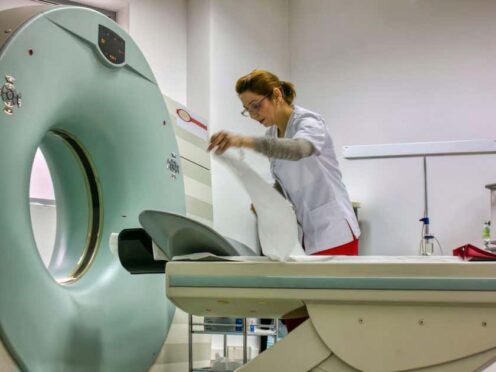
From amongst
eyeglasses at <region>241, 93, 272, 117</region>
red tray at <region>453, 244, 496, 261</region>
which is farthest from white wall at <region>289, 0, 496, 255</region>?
red tray at <region>453, 244, 496, 261</region>

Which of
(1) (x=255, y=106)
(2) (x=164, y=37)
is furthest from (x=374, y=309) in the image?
(2) (x=164, y=37)

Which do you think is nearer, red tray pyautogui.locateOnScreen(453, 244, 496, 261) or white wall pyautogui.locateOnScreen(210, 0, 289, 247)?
red tray pyautogui.locateOnScreen(453, 244, 496, 261)

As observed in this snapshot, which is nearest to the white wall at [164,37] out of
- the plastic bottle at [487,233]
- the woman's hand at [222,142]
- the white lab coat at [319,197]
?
the white lab coat at [319,197]

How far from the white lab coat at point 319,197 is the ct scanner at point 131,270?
14.0 inches

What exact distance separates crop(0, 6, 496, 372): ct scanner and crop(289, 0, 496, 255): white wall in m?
1.96

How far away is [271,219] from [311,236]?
0.93 metres

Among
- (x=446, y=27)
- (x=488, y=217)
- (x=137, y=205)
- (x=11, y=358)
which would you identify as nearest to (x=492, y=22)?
(x=446, y=27)

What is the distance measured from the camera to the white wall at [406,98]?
3543 millimetres

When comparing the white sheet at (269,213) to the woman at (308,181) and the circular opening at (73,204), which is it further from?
the woman at (308,181)

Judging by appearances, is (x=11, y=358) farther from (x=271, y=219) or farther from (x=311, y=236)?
(x=311, y=236)

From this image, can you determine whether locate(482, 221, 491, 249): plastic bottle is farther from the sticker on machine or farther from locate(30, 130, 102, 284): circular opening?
locate(30, 130, 102, 284): circular opening

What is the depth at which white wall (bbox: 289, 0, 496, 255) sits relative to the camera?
3.54 meters

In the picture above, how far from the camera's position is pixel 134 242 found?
1.32m

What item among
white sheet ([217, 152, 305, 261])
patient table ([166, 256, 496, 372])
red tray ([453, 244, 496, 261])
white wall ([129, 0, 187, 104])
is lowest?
patient table ([166, 256, 496, 372])
